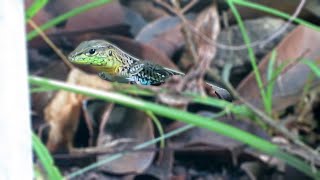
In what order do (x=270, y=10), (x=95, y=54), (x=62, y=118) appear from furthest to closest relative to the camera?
(x=62, y=118)
(x=270, y=10)
(x=95, y=54)

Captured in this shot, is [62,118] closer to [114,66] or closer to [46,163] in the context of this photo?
[46,163]

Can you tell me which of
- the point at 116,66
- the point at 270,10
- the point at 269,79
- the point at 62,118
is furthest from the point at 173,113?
the point at 116,66

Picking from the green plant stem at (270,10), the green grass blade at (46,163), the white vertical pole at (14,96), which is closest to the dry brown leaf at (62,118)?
the green grass blade at (46,163)

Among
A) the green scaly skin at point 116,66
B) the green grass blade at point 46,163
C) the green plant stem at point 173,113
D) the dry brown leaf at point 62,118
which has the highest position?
the dry brown leaf at point 62,118

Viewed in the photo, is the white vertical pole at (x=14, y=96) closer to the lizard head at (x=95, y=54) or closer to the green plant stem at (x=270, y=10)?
the lizard head at (x=95, y=54)

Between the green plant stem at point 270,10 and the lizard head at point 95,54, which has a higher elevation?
the green plant stem at point 270,10

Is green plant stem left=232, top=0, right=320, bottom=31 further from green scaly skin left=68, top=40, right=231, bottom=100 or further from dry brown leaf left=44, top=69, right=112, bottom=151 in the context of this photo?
green scaly skin left=68, top=40, right=231, bottom=100

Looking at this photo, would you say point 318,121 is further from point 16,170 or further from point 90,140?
point 16,170

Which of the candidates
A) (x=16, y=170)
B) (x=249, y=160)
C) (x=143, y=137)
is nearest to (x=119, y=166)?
(x=143, y=137)
